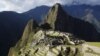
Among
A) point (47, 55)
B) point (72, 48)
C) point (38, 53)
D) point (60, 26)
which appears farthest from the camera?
point (60, 26)

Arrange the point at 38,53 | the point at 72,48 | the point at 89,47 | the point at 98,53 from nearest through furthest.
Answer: the point at 98,53, the point at 89,47, the point at 72,48, the point at 38,53

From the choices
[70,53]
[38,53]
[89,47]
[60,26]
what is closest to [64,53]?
[70,53]

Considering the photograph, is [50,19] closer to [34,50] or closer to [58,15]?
[58,15]

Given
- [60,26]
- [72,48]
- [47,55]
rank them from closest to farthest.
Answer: [72,48] → [47,55] → [60,26]

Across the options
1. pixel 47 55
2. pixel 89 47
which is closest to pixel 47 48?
pixel 47 55

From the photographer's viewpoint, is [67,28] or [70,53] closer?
[70,53]

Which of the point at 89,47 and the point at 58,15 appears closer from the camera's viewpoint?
the point at 89,47

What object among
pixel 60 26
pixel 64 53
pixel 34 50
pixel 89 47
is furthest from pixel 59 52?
pixel 60 26

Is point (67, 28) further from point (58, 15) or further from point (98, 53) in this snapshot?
point (98, 53)

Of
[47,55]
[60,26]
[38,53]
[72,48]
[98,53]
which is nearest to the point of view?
[98,53]

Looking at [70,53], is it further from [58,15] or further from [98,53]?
[58,15]
